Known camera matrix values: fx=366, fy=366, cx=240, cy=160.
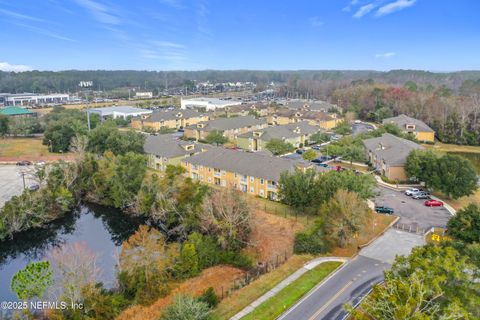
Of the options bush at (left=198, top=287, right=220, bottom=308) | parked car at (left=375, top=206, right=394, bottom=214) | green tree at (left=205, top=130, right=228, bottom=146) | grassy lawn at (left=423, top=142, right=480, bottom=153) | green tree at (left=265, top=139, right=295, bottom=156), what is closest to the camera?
bush at (left=198, top=287, right=220, bottom=308)

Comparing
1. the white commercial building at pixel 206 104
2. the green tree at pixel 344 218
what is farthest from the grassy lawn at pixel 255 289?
the white commercial building at pixel 206 104

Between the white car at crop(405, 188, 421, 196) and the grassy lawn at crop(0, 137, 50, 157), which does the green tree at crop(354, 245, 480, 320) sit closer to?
the white car at crop(405, 188, 421, 196)

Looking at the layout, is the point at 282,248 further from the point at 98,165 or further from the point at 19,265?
the point at 98,165

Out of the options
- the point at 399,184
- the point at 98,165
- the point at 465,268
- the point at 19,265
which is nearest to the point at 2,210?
the point at 19,265

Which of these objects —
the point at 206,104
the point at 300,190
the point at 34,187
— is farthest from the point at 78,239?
the point at 206,104

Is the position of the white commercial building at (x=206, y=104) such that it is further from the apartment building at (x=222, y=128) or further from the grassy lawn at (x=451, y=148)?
the grassy lawn at (x=451, y=148)

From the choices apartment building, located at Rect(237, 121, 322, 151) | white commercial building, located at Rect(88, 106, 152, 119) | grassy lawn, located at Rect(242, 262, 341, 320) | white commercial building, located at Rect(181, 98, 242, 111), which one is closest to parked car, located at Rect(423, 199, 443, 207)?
grassy lawn, located at Rect(242, 262, 341, 320)
